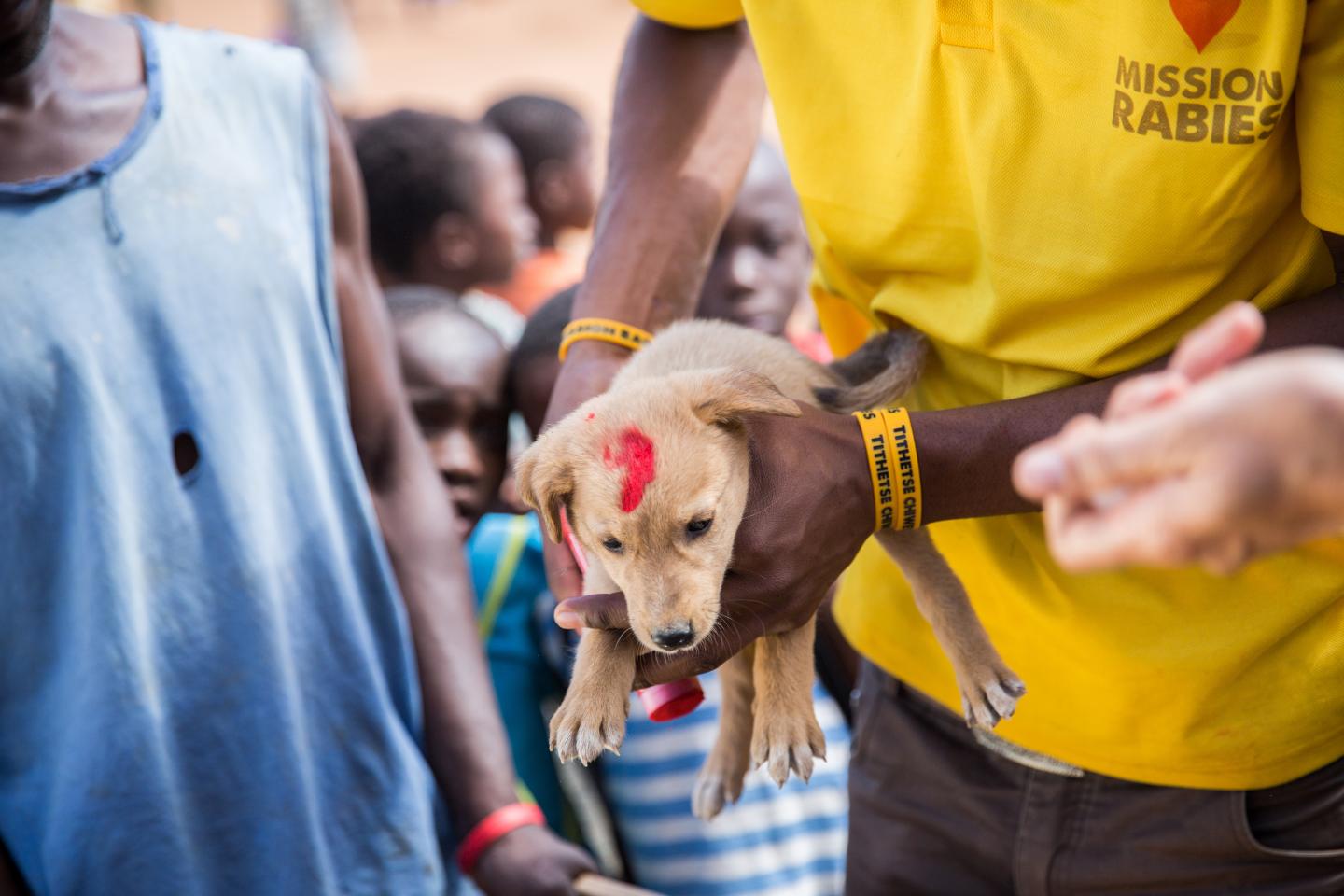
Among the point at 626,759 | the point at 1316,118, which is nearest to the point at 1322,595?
the point at 1316,118

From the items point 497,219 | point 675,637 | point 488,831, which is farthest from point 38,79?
point 497,219

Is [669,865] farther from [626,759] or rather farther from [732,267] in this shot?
[732,267]

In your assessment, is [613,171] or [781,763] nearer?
[781,763]

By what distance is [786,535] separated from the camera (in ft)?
5.71

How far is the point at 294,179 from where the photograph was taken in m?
2.77

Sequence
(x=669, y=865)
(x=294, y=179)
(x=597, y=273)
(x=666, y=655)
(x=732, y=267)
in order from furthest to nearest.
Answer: (x=732, y=267) < (x=669, y=865) < (x=294, y=179) < (x=597, y=273) < (x=666, y=655)

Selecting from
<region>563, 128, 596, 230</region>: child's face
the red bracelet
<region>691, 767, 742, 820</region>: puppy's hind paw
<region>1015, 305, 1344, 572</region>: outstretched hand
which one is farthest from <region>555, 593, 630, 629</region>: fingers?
<region>563, 128, 596, 230</region>: child's face

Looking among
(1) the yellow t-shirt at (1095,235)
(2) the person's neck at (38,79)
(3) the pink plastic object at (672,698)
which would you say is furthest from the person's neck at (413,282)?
(3) the pink plastic object at (672,698)

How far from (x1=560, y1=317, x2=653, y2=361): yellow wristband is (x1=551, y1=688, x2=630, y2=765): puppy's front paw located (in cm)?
72

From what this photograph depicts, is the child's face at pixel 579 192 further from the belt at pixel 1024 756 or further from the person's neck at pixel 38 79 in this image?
the belt at pixel 1024 756

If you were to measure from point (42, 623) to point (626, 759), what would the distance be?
1694mm

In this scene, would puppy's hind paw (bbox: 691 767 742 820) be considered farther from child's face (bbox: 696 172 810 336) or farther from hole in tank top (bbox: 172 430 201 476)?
child's face (bbox: 696 172 810 336)

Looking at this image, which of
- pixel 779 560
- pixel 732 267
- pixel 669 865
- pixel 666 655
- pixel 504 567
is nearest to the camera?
pixel 779 560

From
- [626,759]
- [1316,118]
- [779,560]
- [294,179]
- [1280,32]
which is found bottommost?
[626,759]
